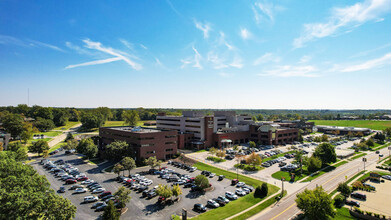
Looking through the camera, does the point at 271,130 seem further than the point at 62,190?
Yes

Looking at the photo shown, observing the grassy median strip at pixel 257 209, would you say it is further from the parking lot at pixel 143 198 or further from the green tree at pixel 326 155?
the green tree at pixel 326 155

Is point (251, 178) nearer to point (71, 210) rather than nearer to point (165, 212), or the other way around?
point (165, 212)

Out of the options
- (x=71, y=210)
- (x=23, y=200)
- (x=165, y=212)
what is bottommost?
(x=165, y=212)

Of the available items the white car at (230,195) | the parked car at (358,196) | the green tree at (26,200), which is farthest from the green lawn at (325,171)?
the green tree at (26,200)

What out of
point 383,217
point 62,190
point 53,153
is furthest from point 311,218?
point 53,153

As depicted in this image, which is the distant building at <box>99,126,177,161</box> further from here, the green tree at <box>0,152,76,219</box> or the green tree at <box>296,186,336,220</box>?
the green tree at <box>296,186,336,220</box>

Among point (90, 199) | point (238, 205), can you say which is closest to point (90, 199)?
point (90, 199)

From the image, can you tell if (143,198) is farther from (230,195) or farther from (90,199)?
(230,195)
